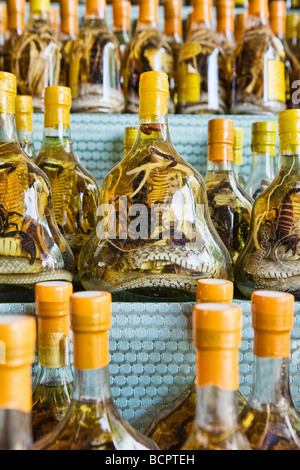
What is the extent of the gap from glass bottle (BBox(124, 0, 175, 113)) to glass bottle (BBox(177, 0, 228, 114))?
0.03 m

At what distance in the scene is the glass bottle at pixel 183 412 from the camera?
374 mm

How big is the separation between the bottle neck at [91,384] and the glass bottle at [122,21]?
0.71 metres

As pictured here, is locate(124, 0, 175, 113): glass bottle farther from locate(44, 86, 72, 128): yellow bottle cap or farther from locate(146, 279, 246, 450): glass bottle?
locate(146, 279, 246, 450): glass bottle

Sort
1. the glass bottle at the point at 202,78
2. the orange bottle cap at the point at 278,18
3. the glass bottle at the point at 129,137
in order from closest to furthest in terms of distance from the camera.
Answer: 1. the glass bottle at the point at 129,137
2. the glass bottle at the point at 202,78
3. the orange bottle cap at the point at 278,18

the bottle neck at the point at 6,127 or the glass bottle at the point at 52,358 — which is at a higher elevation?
the bottle neck at the point at 6,127

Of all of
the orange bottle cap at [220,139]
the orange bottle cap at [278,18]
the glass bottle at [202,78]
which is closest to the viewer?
the orange bottle cap at [220,139]

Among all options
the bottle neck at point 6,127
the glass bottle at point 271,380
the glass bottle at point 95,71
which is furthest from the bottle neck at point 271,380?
the glass bottle at point 95,71

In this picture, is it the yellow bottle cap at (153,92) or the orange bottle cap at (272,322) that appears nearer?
the orange bottle cap at (272,322)

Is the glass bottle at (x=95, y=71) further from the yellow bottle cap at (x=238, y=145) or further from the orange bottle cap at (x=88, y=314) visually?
the orange bottle cap at (x=88, y=314)

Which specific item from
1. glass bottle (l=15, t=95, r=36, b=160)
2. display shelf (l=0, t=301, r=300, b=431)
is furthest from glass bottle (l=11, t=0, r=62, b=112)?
display shelf (l=0, t=301, r=300, b=431)

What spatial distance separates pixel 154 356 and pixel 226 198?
23cm

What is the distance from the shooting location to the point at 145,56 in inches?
32.0

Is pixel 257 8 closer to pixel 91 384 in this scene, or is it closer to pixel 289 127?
pixel 289 127

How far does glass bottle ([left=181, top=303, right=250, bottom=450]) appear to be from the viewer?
0.96 ft
